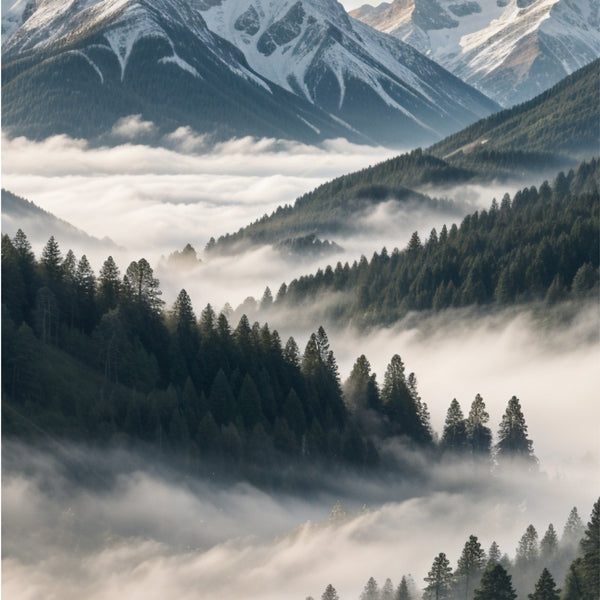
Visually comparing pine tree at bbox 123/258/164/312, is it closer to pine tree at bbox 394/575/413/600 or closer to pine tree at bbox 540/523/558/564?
pine tree at bbox 394/575/413/600

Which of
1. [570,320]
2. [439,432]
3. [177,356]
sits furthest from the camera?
[570,320]

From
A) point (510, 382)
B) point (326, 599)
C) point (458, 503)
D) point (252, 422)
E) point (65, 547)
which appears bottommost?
point (326, 599)

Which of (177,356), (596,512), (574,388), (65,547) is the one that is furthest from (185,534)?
(574,388)

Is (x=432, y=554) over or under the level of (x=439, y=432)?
under

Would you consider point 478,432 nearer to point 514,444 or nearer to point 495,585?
point 514,444

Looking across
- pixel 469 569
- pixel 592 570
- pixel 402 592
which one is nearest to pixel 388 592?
pixel 402 592

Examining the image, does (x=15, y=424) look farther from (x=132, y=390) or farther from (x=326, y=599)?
(x=326, y=599)
